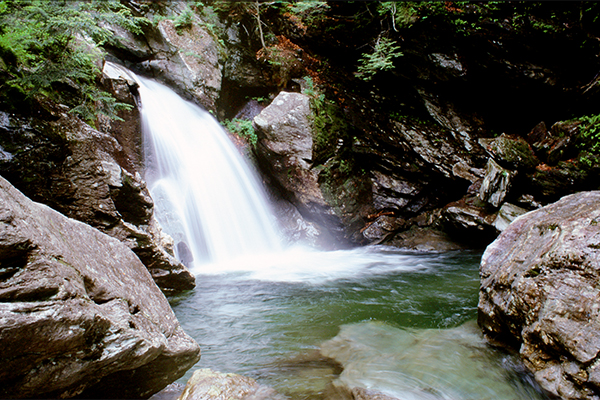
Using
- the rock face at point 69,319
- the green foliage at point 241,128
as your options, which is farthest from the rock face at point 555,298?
the green foliage at point 241,128

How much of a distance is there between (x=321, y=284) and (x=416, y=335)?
2.73m

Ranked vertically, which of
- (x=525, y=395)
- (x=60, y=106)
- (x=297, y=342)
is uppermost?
(x=60, y=106)

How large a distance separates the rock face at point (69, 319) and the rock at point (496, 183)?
8.66 m

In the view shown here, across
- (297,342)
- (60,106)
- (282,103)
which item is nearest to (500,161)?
(282,103)

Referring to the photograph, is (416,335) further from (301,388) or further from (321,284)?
(321,284)

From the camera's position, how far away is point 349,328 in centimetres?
407

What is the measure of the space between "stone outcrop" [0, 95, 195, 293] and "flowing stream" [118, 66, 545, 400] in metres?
1.52

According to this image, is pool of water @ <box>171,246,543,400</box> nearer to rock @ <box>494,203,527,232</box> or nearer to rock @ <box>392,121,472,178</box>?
rock @ <box>494,203,527,232</box>

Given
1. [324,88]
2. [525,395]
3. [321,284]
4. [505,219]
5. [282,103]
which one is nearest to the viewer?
[525,395]

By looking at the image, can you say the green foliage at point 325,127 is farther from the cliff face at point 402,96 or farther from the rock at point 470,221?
the rock at point 470,221

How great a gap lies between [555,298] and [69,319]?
3.63 metres

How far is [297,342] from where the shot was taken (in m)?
3.71

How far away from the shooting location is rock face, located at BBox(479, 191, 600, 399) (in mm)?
2285

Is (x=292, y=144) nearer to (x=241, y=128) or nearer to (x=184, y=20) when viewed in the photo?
(x=241, y=128)
